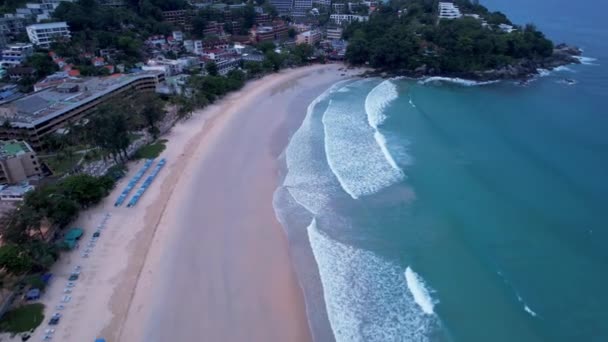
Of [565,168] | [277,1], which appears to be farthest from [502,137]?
[277,1]

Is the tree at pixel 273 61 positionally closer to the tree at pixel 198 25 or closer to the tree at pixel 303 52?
the tree at pixel 303 52

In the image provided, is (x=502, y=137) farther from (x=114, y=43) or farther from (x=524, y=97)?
(x=114, y=43)

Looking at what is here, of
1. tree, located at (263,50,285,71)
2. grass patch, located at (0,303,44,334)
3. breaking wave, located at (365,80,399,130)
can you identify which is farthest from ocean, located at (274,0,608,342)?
tree, located at (263,50,285,71)

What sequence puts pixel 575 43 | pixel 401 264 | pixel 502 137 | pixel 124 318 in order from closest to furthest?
pixel 124 318
pixel 401 264
pixel 502 137
pixel 575 43

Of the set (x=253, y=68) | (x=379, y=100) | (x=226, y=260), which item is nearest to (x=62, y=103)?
(x=253, y=68)

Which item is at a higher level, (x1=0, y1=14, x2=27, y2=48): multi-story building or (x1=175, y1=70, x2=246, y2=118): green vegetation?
(x1=0, y1=14, x2=27, y2=48): multi-story building

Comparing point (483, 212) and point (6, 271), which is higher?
point (6, 271)

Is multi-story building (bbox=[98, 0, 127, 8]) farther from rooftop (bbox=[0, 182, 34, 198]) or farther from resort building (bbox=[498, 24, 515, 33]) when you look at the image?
resort building (bbox=[498, 24, 515, 33])
